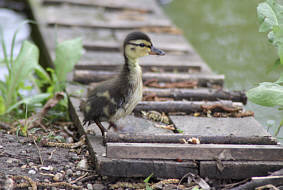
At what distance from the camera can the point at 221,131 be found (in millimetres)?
4613

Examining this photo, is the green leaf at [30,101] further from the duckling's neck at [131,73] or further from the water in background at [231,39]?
the water in background at [231,39]

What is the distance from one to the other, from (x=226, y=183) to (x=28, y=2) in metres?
7.23

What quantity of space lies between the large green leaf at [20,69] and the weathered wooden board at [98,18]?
259cm

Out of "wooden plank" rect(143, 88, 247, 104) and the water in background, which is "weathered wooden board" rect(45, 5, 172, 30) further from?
"wooden plank" rect(143, 88, 247, 104)

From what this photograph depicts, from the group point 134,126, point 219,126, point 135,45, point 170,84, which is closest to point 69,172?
point 134,126

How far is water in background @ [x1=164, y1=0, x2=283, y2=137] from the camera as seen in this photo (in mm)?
7090

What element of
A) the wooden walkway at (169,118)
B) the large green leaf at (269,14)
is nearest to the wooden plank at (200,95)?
the wooden walkway at (169,118)

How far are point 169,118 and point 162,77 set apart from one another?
3.69ft

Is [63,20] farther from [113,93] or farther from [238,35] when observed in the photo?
[113,93]

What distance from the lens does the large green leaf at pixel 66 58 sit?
5.66 meters

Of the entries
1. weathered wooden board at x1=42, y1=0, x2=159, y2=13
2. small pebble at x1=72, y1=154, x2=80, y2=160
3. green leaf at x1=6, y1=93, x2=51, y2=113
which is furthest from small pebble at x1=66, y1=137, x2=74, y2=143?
weathered wooden board at x1=42, y1=0, x2=159, y2=13

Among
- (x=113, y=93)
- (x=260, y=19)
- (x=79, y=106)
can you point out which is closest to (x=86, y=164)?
(x=113, y=93)

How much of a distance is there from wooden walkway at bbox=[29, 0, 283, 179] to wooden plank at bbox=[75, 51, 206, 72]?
0.01 metres

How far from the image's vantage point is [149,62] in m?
6.58
